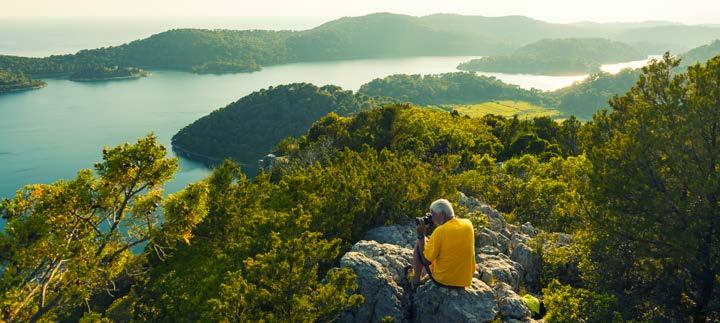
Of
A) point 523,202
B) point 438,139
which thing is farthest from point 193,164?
point 523,202

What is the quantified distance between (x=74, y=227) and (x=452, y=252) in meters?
14.4

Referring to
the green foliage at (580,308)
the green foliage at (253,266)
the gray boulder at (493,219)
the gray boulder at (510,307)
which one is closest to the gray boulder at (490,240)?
the gray boulder at (493,219)

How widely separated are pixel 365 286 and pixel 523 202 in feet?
65.4

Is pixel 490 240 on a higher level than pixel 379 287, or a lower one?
lower

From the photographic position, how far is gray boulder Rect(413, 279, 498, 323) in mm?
12148

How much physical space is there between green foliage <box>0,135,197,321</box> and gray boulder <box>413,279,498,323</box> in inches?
473

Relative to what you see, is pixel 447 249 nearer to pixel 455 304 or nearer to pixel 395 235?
pixel 455 304

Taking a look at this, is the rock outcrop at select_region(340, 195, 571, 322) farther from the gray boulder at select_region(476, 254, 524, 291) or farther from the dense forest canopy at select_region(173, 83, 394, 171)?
the dense forest canopy at select_region(173, 83, 394, 171)

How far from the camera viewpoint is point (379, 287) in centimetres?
1377

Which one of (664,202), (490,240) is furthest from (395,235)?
(664,202)

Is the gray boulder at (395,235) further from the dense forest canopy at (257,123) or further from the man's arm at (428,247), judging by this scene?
the dense forest canopy at (257,123)

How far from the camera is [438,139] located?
52.8 metres

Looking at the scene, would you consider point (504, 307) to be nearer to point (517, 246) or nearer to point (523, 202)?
point (517, 246)

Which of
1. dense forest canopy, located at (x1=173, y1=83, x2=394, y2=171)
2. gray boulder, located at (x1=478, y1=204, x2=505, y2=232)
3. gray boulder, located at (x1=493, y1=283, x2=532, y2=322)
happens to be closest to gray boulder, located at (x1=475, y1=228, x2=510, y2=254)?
gray boulder, located at (x1=478, y1=204, x2=505, y2=232)
